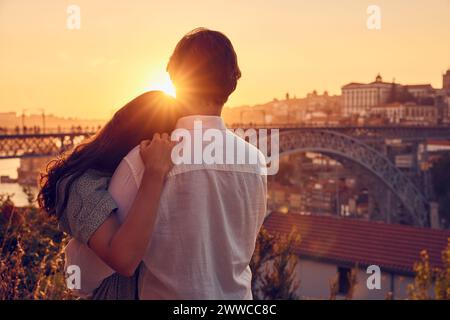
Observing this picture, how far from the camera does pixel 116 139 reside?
137 centimetres

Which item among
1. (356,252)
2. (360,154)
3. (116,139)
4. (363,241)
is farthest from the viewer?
(360,154)

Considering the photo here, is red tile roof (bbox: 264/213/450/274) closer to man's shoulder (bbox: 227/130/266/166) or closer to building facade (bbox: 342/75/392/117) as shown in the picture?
man's shoulder (bbox: 227/130/266/166)

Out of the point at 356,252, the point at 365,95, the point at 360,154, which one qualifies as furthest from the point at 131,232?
the point at 365,95

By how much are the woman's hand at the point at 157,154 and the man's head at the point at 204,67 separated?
0.12 m

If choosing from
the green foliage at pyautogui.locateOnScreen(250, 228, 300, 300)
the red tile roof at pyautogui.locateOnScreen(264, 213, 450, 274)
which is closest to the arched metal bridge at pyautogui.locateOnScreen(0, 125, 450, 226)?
the red tile roof at pyautogui.locateOnScreen(264, 213, 450, 274)

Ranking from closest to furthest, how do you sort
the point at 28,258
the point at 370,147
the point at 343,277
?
1. the point at 28,258
2. the point at 343,277
3. the point at 370,147

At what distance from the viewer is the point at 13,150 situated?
18984 millimetres

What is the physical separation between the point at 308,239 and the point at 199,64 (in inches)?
631

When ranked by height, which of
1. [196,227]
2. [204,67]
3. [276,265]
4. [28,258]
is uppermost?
[204,67]

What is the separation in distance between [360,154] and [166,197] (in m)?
34.4

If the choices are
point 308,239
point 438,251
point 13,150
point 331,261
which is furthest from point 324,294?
point 13,150

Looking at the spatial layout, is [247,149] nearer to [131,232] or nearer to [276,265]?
[131,232]

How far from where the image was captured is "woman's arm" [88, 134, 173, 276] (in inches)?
47.9
